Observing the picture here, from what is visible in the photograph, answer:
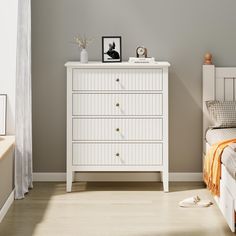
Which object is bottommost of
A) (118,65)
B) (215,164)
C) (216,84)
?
(215,164)

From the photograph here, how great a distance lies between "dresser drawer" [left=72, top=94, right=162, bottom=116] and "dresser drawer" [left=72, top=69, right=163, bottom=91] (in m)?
0.06

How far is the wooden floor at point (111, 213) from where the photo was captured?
3682 mm

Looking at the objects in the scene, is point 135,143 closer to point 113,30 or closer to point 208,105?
point 208,105

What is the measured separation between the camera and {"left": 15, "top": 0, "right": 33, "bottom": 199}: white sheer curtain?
4.33 metres

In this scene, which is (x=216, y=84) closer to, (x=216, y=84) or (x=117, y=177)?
(x=216, y=84)

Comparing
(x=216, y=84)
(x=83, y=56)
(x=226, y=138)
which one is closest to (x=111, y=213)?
(x=226, y=138)

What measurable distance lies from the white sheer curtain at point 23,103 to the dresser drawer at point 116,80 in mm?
379

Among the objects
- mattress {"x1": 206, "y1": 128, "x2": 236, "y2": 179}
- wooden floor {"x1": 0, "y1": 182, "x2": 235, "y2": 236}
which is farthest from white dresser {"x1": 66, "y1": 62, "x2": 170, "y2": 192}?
mattress {"x1": 206, "y1": 128, "x2": 236, "y2": 179}

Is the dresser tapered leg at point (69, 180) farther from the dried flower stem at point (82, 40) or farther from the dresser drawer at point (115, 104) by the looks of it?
the dried flower stem at point (82, 40)

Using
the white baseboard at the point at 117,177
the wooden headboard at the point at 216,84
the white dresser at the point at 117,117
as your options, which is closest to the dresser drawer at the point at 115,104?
the white dresser at the point at 117,117

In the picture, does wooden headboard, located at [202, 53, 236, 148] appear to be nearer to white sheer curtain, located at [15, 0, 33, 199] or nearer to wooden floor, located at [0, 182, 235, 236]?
wooden floor, located at [0, 182, 235, 236]

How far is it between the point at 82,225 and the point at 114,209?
44 cm

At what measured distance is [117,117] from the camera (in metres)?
4.62

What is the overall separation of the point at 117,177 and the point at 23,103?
44.6 inches
